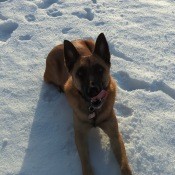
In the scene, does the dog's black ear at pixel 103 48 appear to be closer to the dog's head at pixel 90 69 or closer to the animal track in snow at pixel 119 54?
the dog's head at pixel 90 69

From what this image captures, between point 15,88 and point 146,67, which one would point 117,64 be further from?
point 15,88

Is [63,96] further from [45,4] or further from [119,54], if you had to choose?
[45,4]

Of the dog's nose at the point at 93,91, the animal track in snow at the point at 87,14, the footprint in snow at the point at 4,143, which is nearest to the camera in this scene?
the dog's nose at the point at 93,91

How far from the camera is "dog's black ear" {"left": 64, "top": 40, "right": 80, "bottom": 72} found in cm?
454

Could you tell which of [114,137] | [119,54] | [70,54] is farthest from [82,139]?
[119,54]

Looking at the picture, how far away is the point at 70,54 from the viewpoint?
4.56m

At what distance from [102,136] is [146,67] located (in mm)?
1568

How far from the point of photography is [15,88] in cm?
584

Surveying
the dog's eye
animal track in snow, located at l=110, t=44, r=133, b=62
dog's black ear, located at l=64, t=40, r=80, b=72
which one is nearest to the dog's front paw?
the dog's eye

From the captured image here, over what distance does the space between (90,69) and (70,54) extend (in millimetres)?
367

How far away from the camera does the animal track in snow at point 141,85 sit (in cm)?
550

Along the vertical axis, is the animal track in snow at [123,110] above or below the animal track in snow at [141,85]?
below

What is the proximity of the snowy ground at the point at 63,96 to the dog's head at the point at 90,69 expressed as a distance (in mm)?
903

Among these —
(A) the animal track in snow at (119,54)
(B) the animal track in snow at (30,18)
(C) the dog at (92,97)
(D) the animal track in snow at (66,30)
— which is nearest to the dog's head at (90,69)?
(C) the dog at (92,97)
